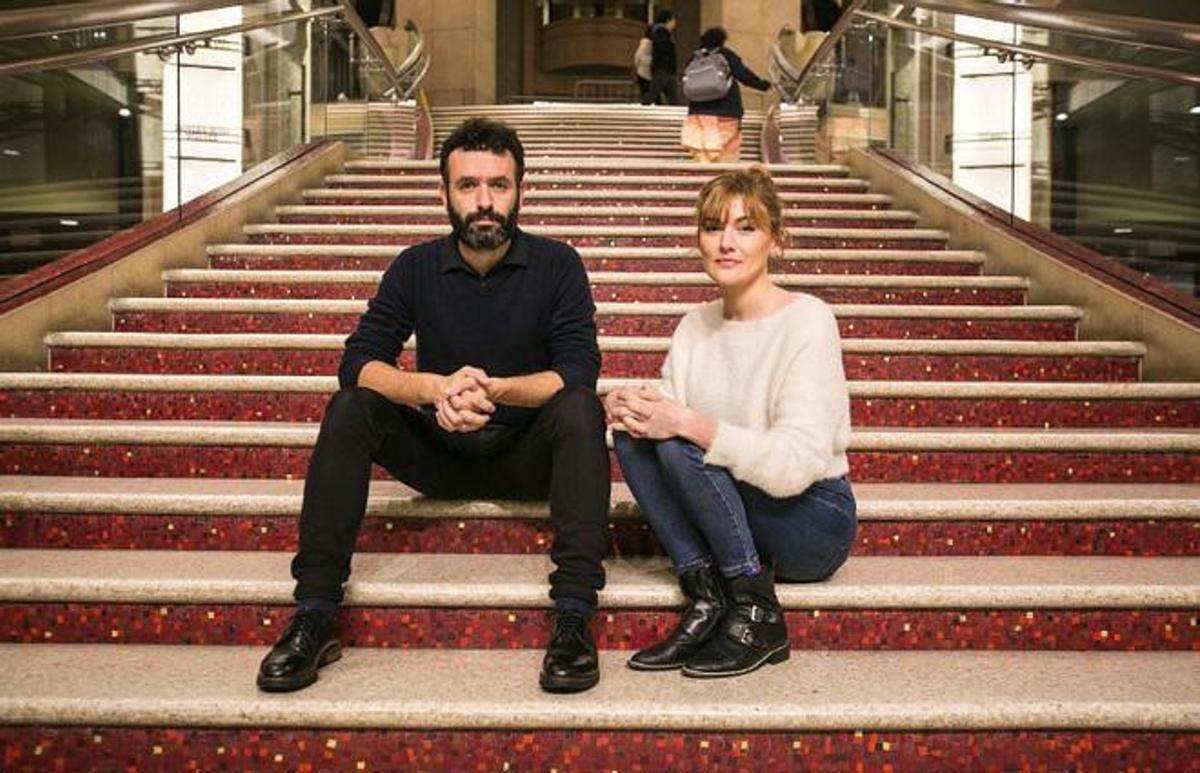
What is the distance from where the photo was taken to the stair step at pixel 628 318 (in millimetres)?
3484

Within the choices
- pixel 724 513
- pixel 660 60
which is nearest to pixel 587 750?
pixel 724 513

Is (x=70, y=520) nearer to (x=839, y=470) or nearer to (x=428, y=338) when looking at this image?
(x=428, y=338)

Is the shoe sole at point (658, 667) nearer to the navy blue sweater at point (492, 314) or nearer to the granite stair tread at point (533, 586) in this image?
the granite stair tread at point (533, 586)

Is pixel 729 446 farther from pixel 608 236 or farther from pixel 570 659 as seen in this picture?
pixel 608 236

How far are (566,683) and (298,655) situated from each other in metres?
0.47

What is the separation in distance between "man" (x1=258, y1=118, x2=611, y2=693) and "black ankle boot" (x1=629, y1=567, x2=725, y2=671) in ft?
0.38

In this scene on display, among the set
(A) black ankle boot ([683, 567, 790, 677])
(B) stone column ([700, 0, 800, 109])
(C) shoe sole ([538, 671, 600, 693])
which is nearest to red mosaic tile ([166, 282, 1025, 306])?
(A) black ankle boot ([683, 567, 790, 677])

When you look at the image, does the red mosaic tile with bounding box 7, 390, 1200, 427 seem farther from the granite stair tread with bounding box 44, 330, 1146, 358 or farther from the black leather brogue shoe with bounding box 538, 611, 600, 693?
the black leather brogue shoe with bounding box 538, 611, 600, 693

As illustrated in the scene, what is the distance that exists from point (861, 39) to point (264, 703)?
17.9ft

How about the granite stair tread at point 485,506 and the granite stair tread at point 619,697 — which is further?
the granite stair tread at point 485,506

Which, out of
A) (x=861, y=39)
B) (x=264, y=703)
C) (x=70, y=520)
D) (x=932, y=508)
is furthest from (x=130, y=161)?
(x=861, y=39)

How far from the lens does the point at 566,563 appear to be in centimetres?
192

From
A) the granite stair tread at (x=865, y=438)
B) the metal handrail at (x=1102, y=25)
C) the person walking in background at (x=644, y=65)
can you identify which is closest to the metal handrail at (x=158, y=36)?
the granite stair tread at (x=865, y=438)

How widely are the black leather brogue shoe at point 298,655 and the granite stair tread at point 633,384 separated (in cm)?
109
